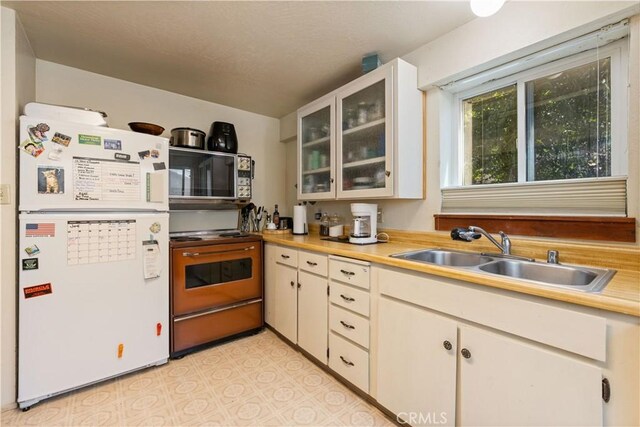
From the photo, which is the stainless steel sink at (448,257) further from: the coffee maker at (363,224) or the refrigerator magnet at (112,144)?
the refrigerator magnet at (112,144)

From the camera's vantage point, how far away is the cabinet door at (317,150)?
7.72 feet

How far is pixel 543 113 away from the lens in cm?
161

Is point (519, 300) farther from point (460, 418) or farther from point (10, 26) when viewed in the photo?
point (10, 26)

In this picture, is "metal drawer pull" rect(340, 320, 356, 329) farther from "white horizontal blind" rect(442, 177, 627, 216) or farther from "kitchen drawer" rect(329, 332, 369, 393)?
"white horizontal blind" rect(442, 177, 627, 216)

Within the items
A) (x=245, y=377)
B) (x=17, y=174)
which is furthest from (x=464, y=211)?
(x=17, y=174)

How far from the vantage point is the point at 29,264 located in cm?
155

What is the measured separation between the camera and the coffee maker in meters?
2.06

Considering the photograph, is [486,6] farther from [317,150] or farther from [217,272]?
[217,272]

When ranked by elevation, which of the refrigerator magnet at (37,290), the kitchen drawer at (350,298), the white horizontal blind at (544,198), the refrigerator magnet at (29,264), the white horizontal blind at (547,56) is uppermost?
the white horizontal blind at (547,56)

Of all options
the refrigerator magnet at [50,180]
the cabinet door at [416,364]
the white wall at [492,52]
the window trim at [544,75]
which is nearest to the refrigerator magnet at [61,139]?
the refrigerator magnet at [50,180]

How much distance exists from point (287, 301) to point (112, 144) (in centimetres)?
160

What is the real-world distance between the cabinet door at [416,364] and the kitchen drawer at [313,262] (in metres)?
0.49

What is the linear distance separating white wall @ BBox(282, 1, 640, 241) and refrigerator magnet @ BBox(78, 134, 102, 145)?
6.47 feet

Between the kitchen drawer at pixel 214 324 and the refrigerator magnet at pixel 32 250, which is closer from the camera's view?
the refrigerator magnet at pixel 32 250
